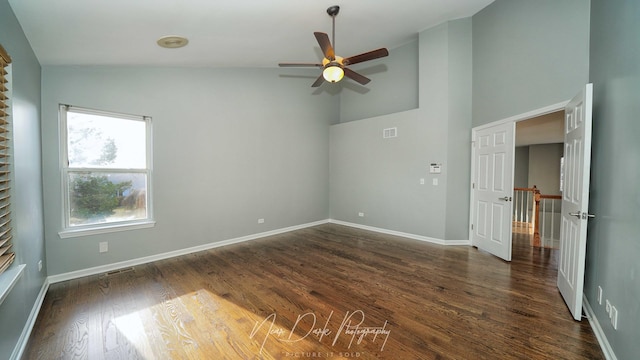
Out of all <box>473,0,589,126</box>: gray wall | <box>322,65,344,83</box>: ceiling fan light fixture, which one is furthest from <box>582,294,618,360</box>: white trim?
<box>322,65,344,83</box>: ceiling fan light fixture

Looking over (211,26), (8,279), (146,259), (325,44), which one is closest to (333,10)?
(325,44)

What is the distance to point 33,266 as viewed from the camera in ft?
7.99

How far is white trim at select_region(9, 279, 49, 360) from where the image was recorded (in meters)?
1.86

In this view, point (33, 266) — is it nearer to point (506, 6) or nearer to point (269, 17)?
point (269, 17)

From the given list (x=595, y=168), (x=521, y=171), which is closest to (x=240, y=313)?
(x=595, y=168)

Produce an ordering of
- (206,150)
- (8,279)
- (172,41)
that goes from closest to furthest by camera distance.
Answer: (8,279)
(172,41)
(206,150)

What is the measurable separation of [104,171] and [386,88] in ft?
17.1

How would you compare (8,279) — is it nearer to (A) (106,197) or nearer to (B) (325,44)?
(A) (106,197)

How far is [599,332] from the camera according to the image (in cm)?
205

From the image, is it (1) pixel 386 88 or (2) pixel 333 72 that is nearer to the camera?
(2) pixel 333 72

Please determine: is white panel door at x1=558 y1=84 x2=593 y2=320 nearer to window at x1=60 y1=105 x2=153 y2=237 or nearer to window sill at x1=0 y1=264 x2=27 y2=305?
window sill at x1=0 y1=264 x2=27 y2=305

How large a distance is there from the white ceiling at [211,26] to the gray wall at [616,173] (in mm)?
2230

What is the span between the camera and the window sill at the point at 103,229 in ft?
10.3

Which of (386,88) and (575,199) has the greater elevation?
(386,88)
